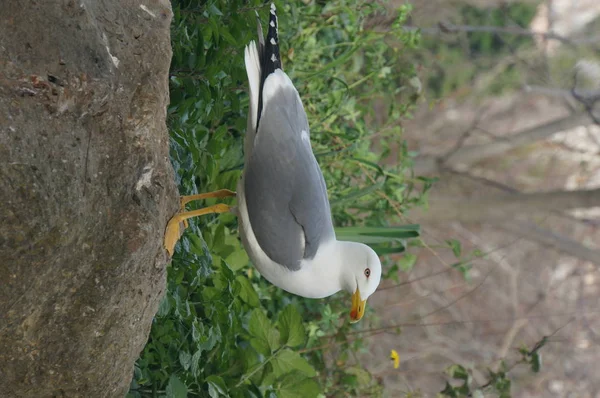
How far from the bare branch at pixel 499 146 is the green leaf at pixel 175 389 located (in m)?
2.56

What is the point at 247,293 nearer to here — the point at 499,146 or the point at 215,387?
the point at 215,387

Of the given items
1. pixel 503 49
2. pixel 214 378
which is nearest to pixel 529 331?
pixel 503 49

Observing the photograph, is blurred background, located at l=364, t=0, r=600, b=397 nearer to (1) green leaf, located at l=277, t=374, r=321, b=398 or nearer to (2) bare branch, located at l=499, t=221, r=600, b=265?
(2) bare branch, located at l=499, t=221, r=600, b=265

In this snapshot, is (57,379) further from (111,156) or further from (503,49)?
(503,49)

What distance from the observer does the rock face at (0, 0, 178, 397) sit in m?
1.04

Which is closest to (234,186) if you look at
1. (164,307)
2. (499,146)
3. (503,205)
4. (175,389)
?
(164,307)

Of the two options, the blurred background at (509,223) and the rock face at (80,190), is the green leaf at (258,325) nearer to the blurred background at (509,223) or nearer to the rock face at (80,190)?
the rock face at (80,190)

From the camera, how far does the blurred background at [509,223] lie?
4801 millimetres

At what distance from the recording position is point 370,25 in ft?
8.86

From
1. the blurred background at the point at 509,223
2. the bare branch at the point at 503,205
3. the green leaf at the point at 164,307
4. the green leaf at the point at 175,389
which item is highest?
the green leaf at the point at 164,307

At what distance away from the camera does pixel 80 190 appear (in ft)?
3.72

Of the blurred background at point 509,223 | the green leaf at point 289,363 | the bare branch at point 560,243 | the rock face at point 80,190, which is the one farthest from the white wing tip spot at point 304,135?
the bare branch at point 560,243

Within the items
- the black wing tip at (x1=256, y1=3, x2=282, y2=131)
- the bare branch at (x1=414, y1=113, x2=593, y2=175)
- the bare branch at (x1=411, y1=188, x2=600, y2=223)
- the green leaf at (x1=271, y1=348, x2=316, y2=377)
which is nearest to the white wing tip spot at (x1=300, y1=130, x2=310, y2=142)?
the black wing tip at (x1=256, y1=3, x2=282, y2=131)

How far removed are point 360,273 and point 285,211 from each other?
0.69ft
